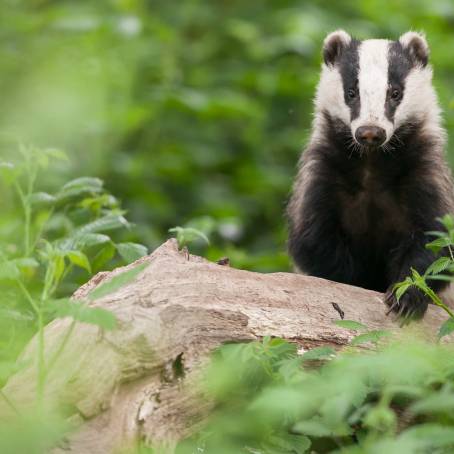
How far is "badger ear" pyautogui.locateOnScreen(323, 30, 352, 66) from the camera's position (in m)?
5.56

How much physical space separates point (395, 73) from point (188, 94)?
13.5ft

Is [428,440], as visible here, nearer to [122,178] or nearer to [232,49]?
[122,178]

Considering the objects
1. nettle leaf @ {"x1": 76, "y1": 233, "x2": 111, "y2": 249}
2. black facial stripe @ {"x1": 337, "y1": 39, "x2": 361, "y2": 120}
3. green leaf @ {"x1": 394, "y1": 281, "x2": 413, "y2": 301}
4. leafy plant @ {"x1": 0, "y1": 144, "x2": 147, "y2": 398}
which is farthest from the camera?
black facial stripe @ {"x1": 337, "y1": 39, "x2": 361, "y2": 120}

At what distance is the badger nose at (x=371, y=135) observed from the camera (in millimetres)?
4746

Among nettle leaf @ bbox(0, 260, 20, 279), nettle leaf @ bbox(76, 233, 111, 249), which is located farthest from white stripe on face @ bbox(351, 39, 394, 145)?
nettle leaf @ bbox(0, 260, 20, 279)

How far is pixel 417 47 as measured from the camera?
5.56 m

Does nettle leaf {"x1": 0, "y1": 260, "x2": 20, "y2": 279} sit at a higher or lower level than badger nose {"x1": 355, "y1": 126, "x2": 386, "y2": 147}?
lower

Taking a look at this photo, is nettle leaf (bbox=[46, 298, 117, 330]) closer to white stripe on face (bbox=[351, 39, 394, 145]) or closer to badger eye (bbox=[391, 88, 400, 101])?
white stripe on face (bbox=[351, 39, 394, 145])

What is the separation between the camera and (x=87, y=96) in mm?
7551

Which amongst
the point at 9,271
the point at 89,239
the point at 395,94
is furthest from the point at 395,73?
the point at 9,271

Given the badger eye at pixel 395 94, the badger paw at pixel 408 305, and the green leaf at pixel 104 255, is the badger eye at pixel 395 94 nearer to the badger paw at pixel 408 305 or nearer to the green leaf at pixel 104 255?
the badger paw at pixel 408 305

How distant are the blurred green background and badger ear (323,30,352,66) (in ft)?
4.76

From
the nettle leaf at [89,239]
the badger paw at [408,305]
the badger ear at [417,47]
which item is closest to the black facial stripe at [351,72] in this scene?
the badger ear at [417,47]

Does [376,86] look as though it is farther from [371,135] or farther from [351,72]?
[371,135]
